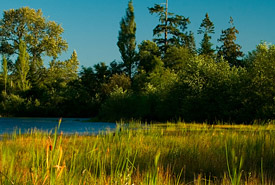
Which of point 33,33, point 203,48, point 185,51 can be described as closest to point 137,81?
point 185,51

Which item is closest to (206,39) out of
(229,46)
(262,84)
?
(229,46)

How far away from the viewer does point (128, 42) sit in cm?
4412

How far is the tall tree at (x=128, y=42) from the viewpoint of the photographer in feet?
143

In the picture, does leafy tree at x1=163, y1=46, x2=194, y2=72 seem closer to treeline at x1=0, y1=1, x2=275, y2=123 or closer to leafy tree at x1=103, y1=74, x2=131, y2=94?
treeline at x1=0, y1=1, x2=275, y2=123

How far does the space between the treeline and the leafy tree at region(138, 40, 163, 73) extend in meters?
0.12

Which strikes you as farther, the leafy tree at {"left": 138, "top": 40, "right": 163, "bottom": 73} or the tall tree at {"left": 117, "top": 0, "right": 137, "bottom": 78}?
the tall tree at {"left": 117, "top": 0, "right": 137, "bottom": 78}

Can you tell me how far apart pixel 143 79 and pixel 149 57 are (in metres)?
4.69

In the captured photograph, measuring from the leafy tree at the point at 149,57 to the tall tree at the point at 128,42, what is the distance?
1.28 meters

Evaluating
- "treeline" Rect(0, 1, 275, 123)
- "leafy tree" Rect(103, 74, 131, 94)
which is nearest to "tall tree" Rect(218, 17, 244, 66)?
"treeline" Rect(0, 1, 275, 123)

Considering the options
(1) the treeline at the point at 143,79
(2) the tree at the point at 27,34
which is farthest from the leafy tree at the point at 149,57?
(2) the tree at the point at 27,34

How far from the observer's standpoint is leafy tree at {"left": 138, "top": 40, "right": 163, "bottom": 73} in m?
39.2

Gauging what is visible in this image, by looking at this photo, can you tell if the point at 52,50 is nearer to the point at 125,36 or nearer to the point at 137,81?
the point at 125,36

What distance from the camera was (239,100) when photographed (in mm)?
22281

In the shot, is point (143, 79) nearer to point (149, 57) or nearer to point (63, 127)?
point (149, 57)
